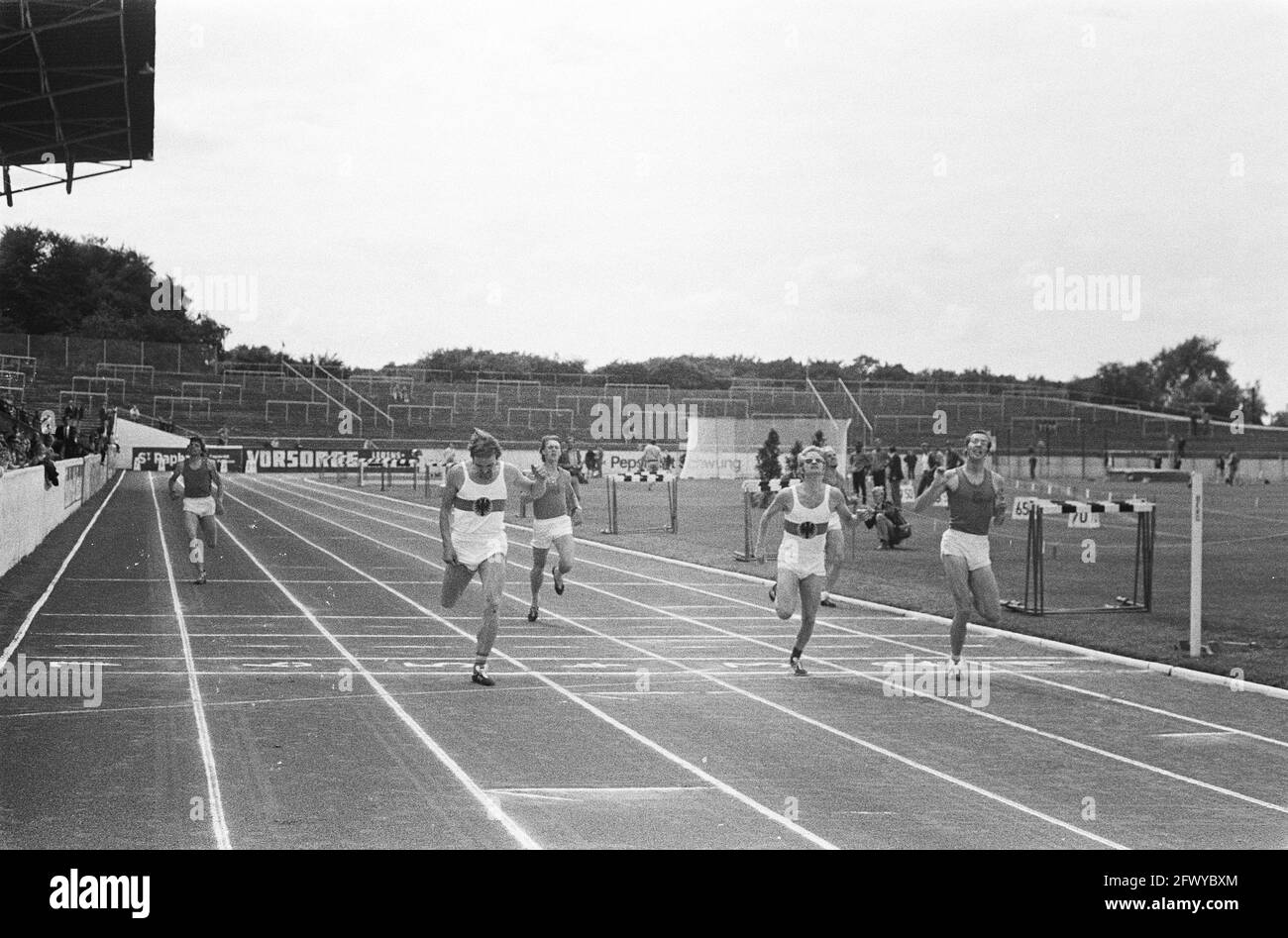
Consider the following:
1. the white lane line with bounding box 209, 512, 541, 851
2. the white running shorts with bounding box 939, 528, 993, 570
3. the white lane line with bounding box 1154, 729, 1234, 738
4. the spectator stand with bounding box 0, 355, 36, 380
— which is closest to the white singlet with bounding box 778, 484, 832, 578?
the white running shorts with bounding box 939, 528, 993, 570

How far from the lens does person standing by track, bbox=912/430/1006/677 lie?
13750 mm

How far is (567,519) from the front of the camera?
61.2ft

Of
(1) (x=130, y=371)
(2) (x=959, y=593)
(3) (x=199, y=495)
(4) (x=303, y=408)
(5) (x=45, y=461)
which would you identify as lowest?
(2) (x=959, y=593)

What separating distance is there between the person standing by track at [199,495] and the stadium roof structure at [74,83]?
644 cm

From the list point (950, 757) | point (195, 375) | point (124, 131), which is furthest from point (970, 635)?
point (195, 375)

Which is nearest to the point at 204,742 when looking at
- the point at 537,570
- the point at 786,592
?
the point at 786,592

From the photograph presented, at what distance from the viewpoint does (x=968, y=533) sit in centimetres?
1388

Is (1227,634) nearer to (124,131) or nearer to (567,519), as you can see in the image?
(567,519)

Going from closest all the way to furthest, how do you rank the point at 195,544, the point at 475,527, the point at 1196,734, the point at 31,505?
1. the point at 1196,734
2. the point at 475,527
3. the point at 195,544
4. the point at 31,505

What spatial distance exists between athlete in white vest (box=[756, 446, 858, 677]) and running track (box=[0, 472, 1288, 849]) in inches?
25.5

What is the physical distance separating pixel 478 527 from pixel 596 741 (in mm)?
3190

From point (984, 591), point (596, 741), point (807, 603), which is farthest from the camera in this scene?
point (807, 603)

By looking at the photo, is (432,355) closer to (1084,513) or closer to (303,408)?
(303,408)

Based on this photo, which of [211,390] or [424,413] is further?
[424,413]
